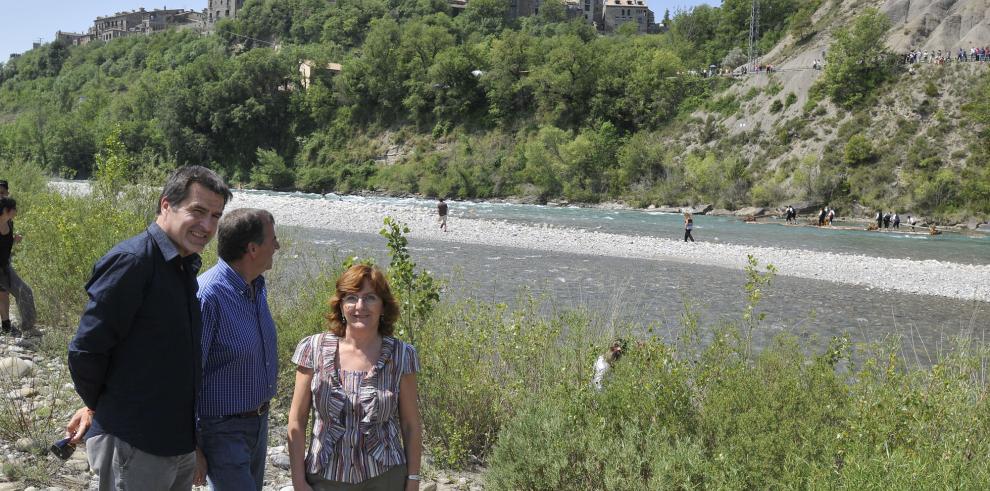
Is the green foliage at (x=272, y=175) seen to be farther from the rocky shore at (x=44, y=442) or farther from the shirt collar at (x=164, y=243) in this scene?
the shirt collar at (x=164, y=243)

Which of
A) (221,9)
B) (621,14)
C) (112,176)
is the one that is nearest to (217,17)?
(221,9)

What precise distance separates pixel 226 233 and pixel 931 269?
1044 inches

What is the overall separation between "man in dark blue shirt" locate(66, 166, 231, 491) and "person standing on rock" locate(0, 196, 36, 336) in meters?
6.39

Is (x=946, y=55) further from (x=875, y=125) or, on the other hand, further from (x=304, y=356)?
(x=304, y=356)

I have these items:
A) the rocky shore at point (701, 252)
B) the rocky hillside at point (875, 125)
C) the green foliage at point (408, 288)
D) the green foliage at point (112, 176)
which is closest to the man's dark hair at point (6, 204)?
the green foliage at point (112, 176)

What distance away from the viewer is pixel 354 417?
3326mm

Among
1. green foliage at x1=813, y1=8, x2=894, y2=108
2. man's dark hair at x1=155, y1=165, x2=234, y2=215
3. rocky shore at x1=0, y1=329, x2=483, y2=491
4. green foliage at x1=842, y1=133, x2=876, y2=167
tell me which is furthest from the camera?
green foliage at x1=813, y1=8, x2=894, y2=108

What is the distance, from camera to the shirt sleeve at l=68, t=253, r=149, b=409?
2.67 m

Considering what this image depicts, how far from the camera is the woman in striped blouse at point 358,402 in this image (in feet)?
Answer: 10.9

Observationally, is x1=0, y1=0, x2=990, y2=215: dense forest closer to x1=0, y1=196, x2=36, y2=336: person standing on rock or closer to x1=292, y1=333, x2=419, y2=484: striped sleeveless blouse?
x1=0, y1=196, x2=36, y2=336: person standing on rock

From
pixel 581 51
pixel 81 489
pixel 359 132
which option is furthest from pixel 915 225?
pixel 359 132

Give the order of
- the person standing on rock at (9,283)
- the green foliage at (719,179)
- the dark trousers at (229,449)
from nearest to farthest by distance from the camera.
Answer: the dark trousers at (229,449) < the person standing on rock at (9,283) < the green foliage at (719,179)

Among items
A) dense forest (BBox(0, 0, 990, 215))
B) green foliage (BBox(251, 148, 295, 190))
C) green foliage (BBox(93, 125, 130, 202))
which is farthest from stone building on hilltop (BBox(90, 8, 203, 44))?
green foliage (BBox(93, 125, 130, 202))

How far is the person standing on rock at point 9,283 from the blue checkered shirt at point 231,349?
623 centimetres
